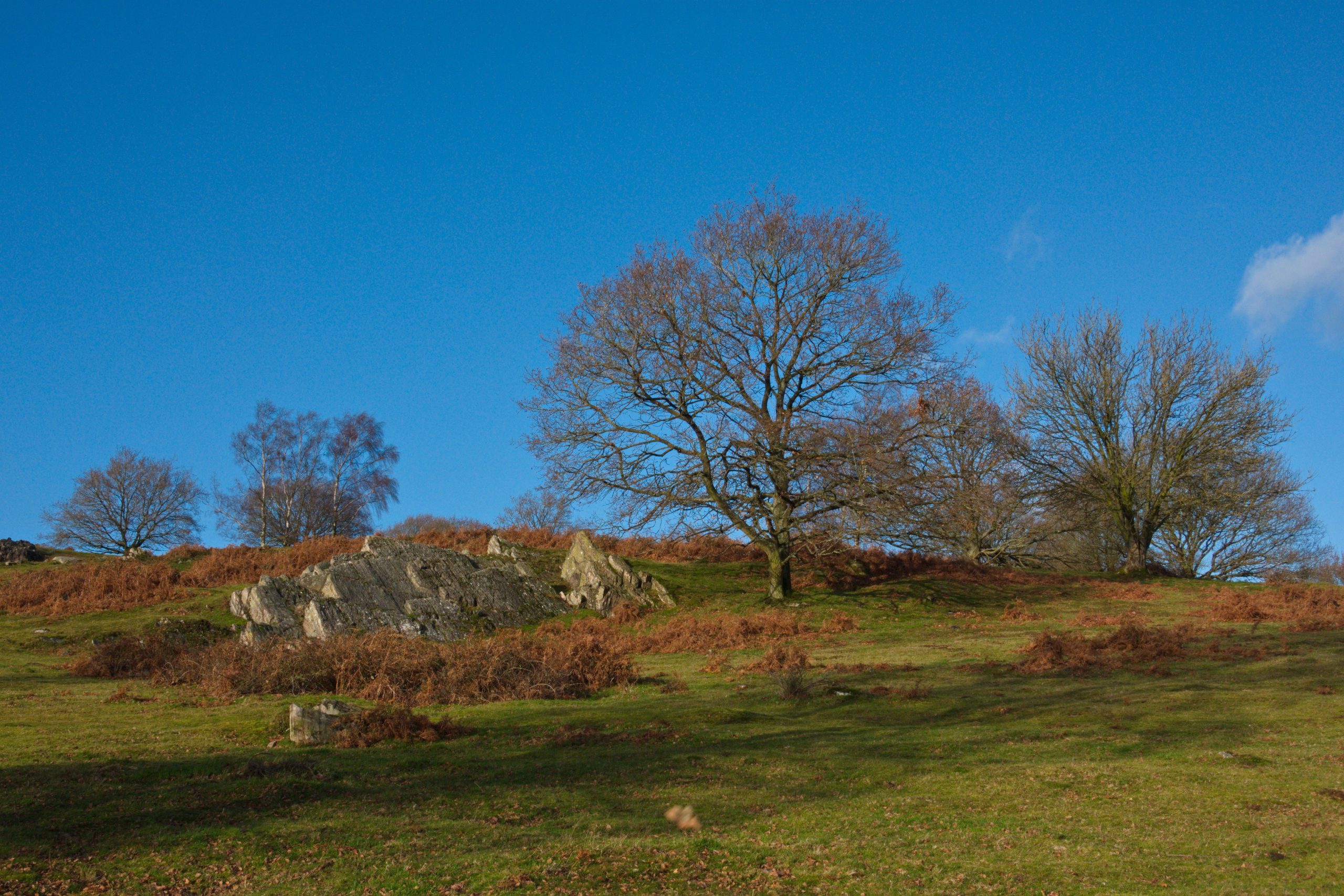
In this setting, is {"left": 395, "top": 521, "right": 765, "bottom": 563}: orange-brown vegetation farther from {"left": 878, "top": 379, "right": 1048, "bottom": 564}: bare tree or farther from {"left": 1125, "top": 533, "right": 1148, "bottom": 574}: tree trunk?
{"left": 1125, "top": 533, "right": 1148, "bottom": 574}: tree trunk

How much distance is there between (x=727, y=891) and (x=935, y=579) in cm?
2827

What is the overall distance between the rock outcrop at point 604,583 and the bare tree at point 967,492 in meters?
8.25

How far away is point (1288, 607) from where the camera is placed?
2625 centimetres

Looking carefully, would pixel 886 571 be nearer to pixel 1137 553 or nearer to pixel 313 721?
pixel 1137 553

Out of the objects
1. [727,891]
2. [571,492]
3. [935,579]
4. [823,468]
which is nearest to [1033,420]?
[935,579]

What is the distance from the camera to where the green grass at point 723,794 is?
7.66 metres

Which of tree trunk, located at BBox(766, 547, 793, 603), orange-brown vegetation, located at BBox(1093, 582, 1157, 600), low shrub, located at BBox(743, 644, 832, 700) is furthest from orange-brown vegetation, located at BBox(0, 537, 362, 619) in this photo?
orange-brown vegetation, located at BBox(1093, 582, 1157, 600)

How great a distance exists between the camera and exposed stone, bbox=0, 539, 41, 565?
108 ft

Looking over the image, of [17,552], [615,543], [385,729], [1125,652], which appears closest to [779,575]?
[615,543]

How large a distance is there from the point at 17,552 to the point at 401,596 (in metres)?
19.2

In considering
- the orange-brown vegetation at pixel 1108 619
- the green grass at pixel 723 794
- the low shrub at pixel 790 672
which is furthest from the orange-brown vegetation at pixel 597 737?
the orange-brown vegetation at pixel 1108 619

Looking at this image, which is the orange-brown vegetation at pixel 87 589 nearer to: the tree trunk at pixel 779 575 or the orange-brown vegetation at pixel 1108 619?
the tree trunk at pixel 779 575

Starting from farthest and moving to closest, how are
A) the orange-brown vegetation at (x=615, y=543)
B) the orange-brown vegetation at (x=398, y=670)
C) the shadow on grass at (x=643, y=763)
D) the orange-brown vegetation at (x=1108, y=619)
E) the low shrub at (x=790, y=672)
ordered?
the orange-brown vegetation at (x=615, y=543), the orange-brown vegetation at (x=1108, y=619), the low shrub at (x=790, y=672), the orange-brown vegetation at (x=398, y=670), the shadow on grass at (x=643, y=763)

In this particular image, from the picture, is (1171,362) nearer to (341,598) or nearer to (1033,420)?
(1033,420)
